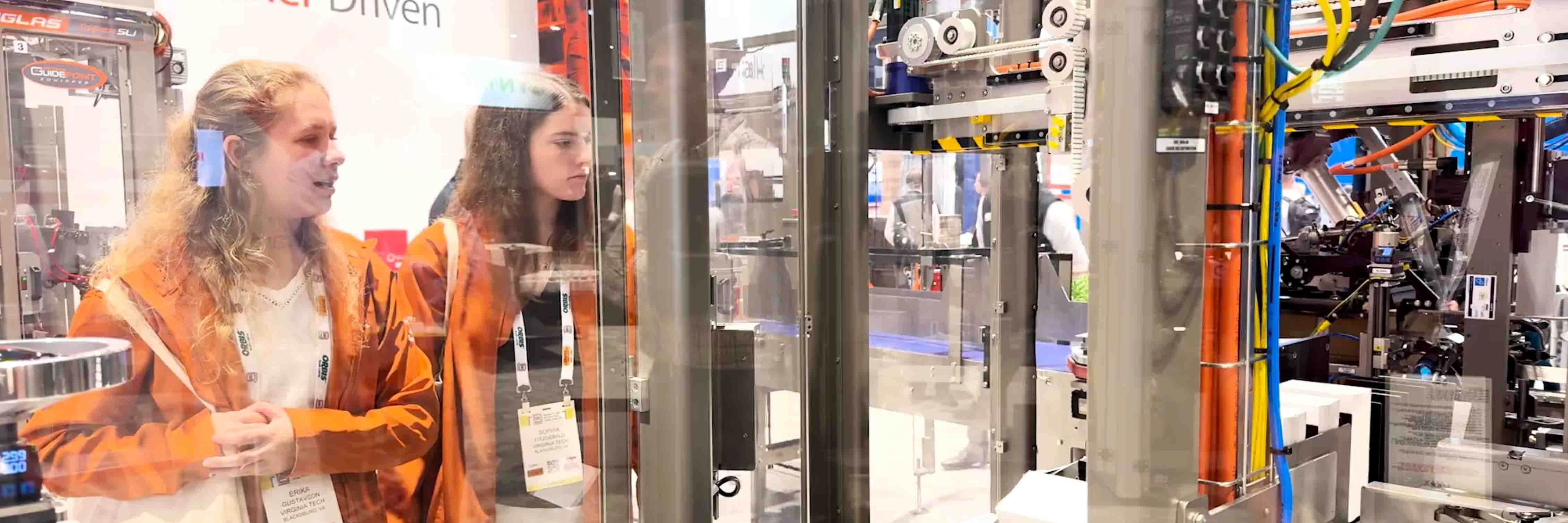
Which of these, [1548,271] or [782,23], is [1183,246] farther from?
[1548,271]

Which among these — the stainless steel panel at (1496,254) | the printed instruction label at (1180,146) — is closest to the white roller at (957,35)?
the printed instruction label at (1180,146)

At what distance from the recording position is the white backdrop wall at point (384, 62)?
2.04 meters

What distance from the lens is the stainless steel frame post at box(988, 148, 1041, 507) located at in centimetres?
370

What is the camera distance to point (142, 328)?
1.99m

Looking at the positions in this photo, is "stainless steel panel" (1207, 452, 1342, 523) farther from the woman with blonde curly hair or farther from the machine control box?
the woman with blonde curly hair

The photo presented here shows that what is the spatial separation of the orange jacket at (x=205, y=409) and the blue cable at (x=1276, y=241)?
1.95 meters

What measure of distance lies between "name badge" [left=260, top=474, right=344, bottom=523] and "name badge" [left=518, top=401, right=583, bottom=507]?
19.9 inches

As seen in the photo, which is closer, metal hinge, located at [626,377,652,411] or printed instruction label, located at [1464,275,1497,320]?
metal hinge, located at [626,377,652,411]

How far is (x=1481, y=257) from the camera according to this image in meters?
3.74

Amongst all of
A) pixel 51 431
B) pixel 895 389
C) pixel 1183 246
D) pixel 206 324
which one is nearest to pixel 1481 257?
pixel 895 389

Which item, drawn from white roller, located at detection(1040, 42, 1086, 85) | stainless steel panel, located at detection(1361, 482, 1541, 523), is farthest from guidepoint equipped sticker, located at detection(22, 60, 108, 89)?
stainless steel panel, located at detection(1361, 482, 1541, 523)

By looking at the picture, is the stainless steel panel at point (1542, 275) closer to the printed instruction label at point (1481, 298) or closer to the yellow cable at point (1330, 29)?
the printed instruction label at point (1481, 298)

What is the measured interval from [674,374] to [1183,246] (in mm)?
1567

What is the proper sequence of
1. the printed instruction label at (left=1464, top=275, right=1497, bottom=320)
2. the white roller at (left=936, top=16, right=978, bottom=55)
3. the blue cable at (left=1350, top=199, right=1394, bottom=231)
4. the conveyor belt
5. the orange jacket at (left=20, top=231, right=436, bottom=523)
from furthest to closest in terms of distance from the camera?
the blue cable at (left=1350, top=199, right=1394, bottom=231) → the printed instruction label at (left=1464, top=275, right=1497, bottom=320) → the conveyor belt → the white roller at (left=936, top=16, right=978, bottom=55) → the orange jacket at (left=20, top=231, right=436, bottom=523)
